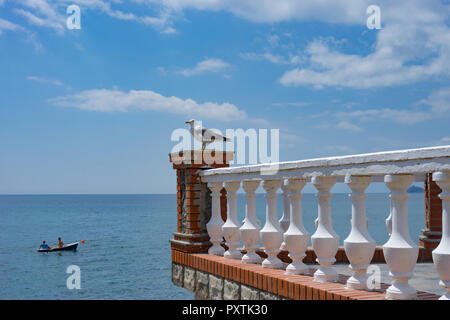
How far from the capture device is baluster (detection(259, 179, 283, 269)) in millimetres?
5660

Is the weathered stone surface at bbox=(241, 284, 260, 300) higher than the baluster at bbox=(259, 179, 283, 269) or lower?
lower

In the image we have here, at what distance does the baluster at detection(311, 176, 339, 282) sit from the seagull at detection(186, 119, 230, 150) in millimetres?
3164

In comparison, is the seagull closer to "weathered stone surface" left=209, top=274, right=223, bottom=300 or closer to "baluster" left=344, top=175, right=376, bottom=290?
"weathered stone surface" left=209, top=274, right=223, bottom=300

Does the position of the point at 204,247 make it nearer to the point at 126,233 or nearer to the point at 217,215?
the point at 217,215

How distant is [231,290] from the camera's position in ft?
20.1

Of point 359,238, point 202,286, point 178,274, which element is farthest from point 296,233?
point 178,274

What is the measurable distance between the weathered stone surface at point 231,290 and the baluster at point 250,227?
341 mm

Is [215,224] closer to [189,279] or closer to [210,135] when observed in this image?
[189,279]

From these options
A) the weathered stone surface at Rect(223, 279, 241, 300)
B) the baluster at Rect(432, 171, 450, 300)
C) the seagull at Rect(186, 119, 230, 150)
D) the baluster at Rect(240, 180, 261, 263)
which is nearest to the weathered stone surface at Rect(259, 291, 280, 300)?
the weathered stone surface at Rect(223, 279, 241, 300)

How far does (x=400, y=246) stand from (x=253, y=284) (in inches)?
86.2

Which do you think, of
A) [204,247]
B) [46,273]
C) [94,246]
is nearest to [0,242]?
[94,246]

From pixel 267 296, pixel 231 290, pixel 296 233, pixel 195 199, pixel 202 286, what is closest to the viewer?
pixel 296 233

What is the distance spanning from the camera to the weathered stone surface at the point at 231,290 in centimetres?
596
